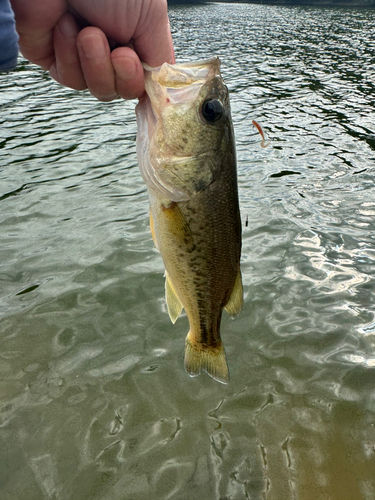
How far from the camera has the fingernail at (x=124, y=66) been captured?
2.15 metres

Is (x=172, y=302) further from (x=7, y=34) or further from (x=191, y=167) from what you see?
(x=7, y=34)

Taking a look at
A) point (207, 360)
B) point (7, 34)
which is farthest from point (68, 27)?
point (207, 360)

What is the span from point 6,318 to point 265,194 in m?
4.68

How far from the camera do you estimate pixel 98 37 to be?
6.88 ft

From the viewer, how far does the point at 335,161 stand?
916 cm

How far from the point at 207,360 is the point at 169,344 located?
1.68m

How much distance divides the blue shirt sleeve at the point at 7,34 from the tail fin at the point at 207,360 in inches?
75.4

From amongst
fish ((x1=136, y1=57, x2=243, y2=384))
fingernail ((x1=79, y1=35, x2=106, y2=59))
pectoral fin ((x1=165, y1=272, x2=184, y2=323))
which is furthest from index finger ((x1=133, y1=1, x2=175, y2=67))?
pectoral fin ((x1=165, y1=272, x2=184, y2=323))

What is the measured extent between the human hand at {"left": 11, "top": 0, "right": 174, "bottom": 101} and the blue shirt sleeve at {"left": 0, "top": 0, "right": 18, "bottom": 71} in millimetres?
347

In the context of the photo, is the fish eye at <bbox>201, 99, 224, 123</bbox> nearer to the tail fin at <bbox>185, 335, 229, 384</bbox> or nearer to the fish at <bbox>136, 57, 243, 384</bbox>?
the fish at <bbox>136, 57, 243, 384</bbox>

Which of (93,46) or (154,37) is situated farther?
(154,37)

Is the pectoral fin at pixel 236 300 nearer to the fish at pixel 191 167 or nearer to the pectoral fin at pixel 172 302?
the fish at pixel 191 167

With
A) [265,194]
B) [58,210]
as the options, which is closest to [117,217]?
[58,210]

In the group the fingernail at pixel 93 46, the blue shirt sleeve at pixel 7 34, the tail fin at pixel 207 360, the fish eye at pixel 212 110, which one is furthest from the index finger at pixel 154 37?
the tail fin at pixel 207 360
